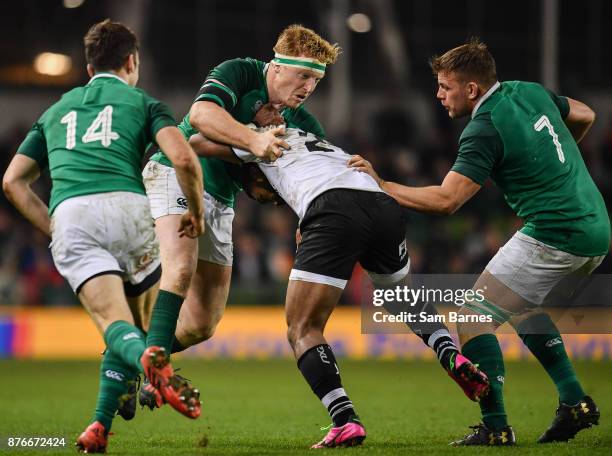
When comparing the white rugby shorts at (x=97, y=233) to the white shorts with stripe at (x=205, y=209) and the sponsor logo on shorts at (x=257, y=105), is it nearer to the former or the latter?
the white shorts with stripe at (x=205, y=209)

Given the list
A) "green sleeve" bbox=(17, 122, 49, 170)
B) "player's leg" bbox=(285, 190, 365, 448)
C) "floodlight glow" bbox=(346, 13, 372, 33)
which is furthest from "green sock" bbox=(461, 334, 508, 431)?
"floodlight glow" bbox=(346, 13, 372, 33)

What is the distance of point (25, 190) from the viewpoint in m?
5.66

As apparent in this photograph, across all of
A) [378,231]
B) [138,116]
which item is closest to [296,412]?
[378,231]

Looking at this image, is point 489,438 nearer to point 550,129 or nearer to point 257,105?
point 550,129

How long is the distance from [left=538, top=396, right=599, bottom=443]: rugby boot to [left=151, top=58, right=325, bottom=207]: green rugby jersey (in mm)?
2325

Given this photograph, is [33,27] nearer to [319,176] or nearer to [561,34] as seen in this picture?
[561,34]

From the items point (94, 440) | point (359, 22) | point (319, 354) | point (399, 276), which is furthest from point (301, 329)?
point (359, 22)

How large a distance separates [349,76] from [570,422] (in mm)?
18731

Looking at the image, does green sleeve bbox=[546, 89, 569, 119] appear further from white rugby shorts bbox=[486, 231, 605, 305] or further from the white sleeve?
the white sleeve

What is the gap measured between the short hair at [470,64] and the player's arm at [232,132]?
107cm

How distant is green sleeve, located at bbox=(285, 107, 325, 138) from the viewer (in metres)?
6.82

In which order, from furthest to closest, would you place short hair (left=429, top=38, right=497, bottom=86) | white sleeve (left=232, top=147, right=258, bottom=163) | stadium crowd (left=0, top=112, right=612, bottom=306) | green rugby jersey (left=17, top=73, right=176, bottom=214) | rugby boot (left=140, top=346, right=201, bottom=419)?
stadium crowd (left=0, top=112, right=612, bottom=306) → short hair (left=429, top=38, right=497, bottom=86) → white sleeve (left=232, top=147, right=258, bottom=163) → green rugby jersey (left=17, top=73, right=176, bottom=214) → rugby boot (left=140, top=346, right=201, bottom=419)

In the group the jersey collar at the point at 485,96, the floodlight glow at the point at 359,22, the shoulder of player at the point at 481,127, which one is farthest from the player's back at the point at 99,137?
the floodlight glow at the point at 359,22

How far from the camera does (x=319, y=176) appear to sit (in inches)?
231
